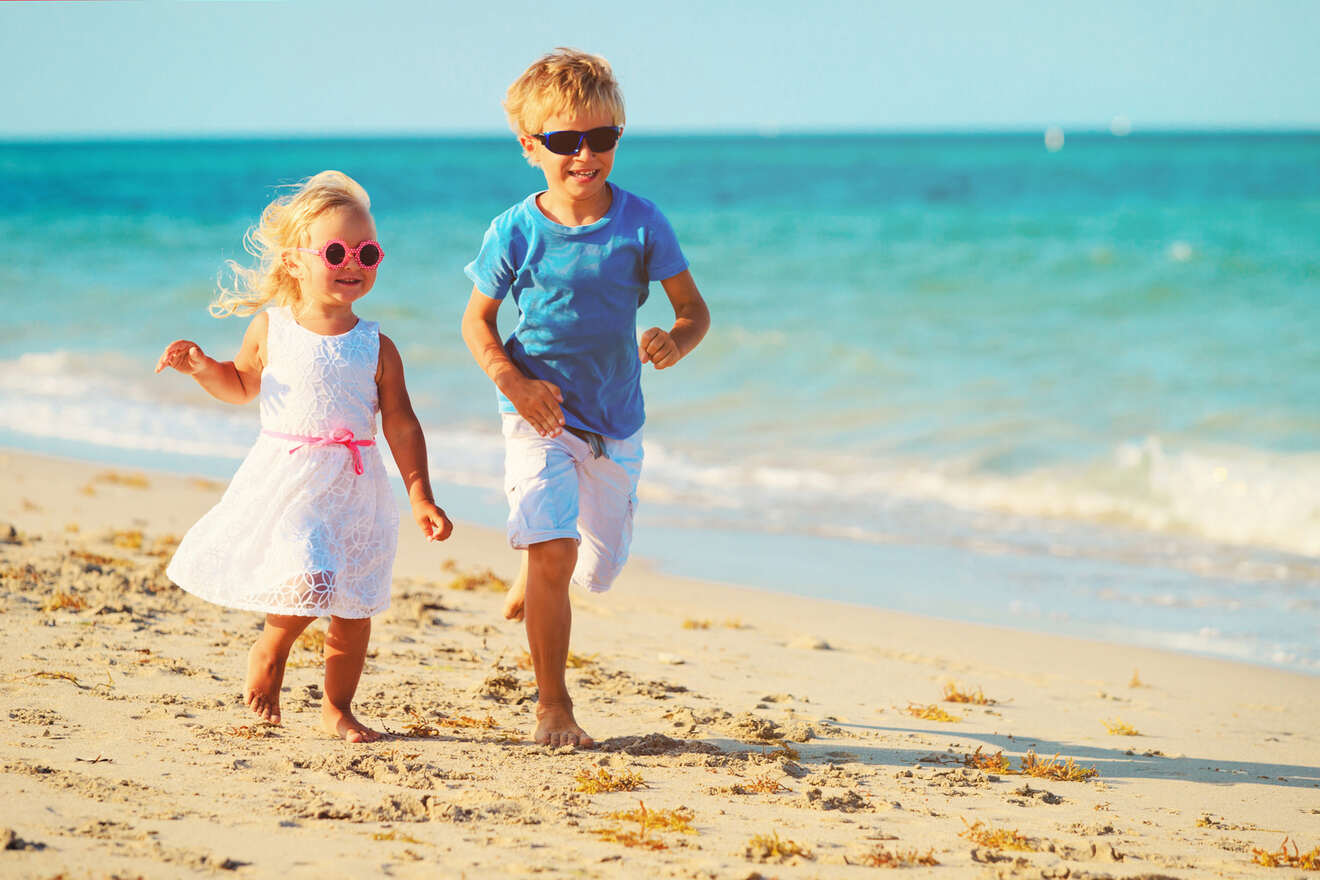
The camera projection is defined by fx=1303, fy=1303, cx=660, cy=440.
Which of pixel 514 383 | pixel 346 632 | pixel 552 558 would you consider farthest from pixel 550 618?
pixel 514 383

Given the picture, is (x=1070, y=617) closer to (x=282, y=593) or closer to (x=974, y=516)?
(x=974, y=516)

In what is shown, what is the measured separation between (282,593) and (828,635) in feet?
8.37

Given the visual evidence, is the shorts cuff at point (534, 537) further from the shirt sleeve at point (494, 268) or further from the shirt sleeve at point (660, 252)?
the shirt sleeve at point (660, 252)

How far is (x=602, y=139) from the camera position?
3.53 meters

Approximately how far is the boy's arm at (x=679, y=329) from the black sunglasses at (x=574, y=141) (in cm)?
41

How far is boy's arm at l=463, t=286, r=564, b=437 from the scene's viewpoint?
346 centimetres

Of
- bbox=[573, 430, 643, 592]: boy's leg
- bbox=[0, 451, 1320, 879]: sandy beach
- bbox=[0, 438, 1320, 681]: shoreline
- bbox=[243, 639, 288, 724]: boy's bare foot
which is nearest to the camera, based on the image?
bbox=[0, 451, 1320, 879]: sandy beach

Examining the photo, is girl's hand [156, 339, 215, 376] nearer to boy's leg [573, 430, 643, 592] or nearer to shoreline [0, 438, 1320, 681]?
boy's leg [573, 430, 643, 592]

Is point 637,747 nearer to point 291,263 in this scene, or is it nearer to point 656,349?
point 656,349

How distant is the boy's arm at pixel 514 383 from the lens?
11.4 feet

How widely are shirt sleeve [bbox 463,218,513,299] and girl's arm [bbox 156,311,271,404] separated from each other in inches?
22.7

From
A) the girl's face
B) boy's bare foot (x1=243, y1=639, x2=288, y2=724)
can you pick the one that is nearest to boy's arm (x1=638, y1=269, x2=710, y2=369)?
the girl's face

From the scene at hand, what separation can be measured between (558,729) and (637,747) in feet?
0.70

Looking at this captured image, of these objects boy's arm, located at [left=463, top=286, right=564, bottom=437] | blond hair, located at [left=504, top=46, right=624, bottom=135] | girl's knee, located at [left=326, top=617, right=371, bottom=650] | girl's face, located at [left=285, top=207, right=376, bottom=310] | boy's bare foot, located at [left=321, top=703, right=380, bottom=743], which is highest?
blond hair, located at [left=504, top=46, right=624, bottom=135]
